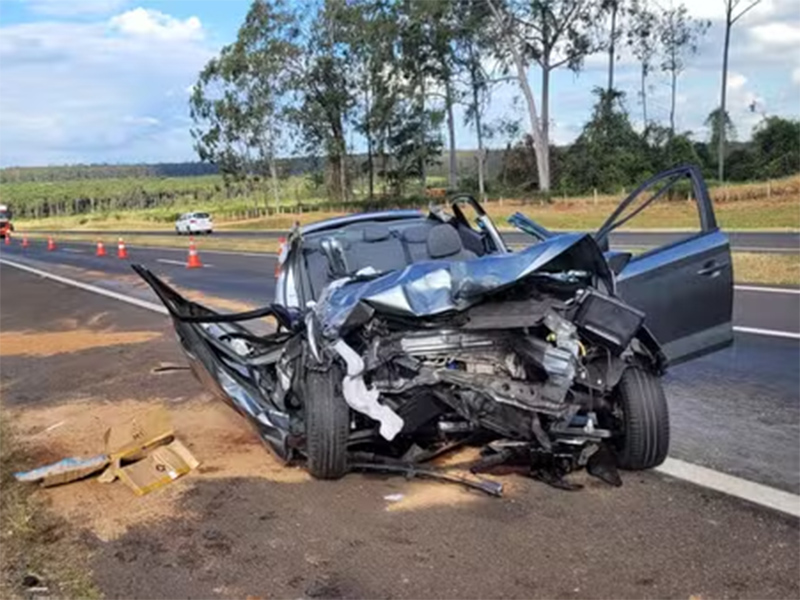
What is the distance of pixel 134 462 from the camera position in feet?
17.7

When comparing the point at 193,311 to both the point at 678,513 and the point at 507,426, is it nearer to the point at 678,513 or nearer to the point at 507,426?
the point at 507,426

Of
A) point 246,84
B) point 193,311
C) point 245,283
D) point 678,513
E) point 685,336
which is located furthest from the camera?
point 246,84

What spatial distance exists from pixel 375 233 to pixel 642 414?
2.66m

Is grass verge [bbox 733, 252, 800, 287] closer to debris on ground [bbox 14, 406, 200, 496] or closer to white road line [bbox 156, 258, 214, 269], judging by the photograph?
debris on ground [bbox 14, 406, 200, 496]

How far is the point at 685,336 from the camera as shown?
5.26 metres

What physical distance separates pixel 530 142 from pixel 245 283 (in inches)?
1716

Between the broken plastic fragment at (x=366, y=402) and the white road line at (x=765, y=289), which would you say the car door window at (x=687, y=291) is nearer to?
the broken plastic fragment at (x=366, y=402)

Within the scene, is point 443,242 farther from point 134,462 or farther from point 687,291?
point 134,462

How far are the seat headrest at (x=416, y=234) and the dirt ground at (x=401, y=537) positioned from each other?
6.28 ft

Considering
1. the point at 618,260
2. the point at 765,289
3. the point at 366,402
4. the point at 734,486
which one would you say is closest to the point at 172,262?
the point at 765,289

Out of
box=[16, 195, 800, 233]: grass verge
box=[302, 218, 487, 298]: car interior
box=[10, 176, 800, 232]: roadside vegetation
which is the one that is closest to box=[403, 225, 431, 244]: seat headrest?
box=[302, 218, 487, 298]: car interior

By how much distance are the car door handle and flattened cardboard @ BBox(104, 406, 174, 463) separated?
3.59 meters

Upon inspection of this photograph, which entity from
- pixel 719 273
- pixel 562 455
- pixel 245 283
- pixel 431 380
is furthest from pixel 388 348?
pixel 245 283

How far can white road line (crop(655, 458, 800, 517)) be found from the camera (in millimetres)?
4520
